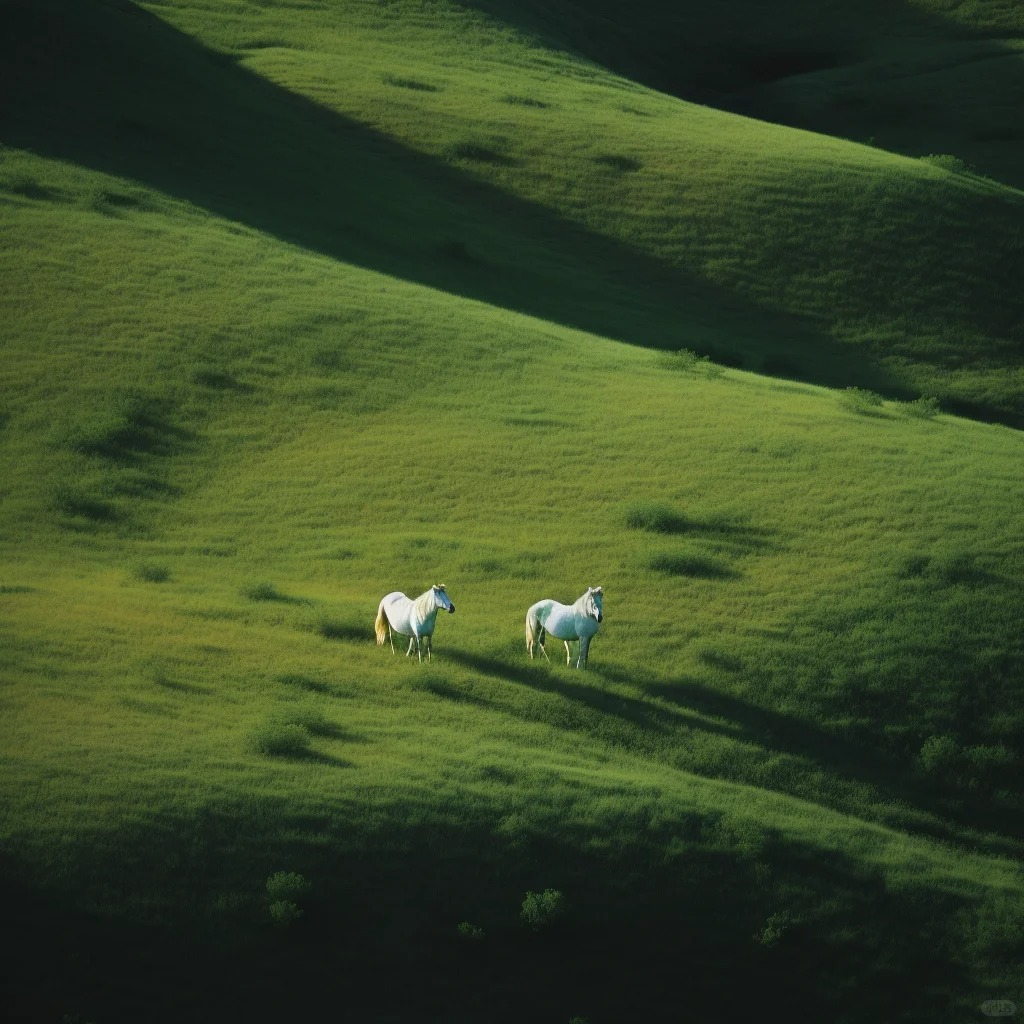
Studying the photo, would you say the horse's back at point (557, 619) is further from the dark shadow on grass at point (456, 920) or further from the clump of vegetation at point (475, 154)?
the clump of vegetation at point (475, 154)

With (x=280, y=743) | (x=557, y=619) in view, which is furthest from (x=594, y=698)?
(x=280, y=743)

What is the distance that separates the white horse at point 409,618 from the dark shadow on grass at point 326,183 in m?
22.3

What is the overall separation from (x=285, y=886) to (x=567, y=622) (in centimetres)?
730

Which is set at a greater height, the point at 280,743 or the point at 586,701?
the point at 586,701

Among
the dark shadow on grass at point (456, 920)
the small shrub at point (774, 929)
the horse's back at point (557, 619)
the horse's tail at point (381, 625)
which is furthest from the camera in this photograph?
the horse's tail at point (381, 625)

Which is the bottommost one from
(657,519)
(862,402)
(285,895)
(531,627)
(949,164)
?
(285,895)

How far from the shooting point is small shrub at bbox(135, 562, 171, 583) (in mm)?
26594

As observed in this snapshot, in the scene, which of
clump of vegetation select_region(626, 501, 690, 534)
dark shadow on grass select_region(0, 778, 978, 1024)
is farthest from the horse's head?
clump of vegetation select_region(626, 501, 690, 534)

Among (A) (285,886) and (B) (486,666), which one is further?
(B) (486,666)

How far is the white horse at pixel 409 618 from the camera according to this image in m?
23.2

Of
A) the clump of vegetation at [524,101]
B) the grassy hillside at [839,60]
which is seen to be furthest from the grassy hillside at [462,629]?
the grassy hillside at [839,60]

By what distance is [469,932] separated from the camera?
18.6 m

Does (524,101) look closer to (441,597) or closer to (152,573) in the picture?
(152,573)

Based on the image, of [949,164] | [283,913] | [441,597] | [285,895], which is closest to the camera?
[283,913]
